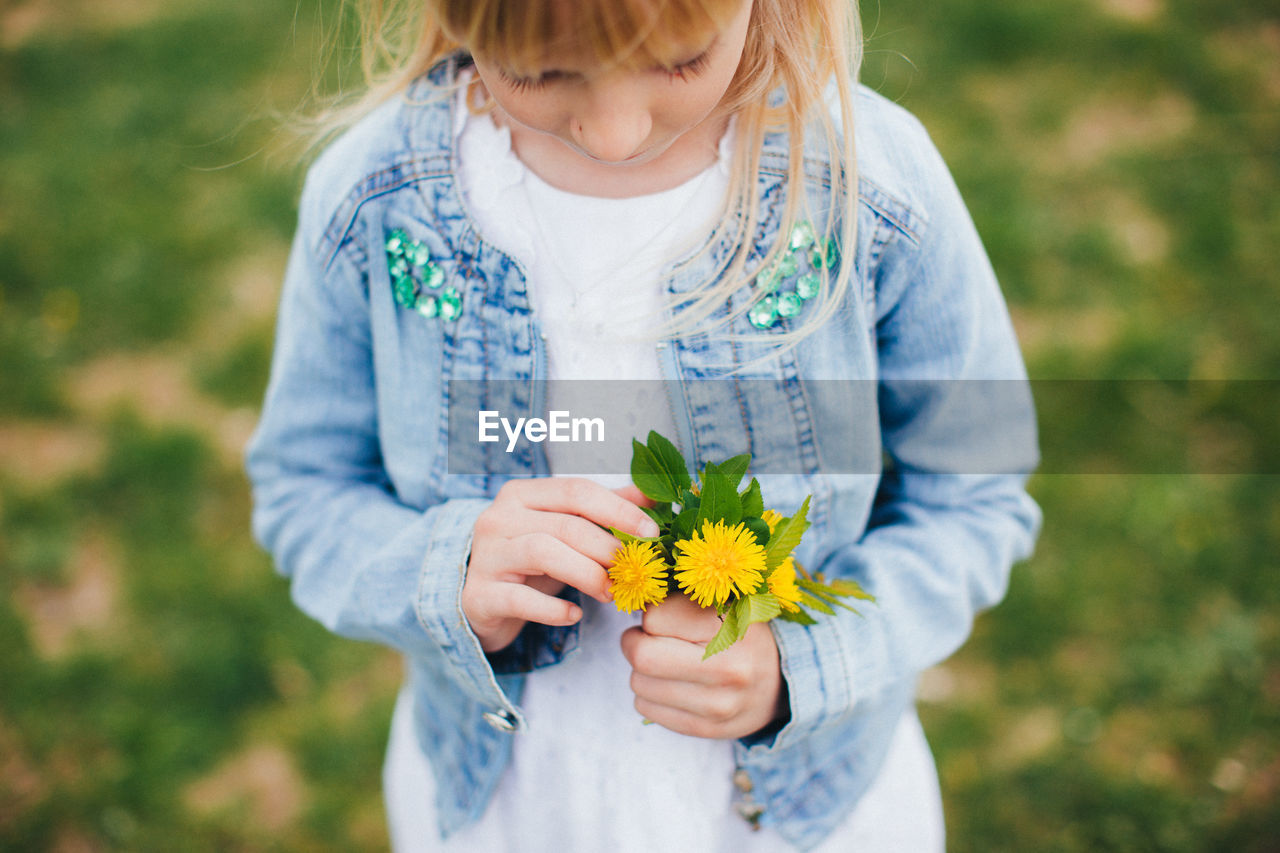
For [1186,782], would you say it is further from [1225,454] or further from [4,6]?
[4,6]

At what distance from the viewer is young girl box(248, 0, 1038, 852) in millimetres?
1015

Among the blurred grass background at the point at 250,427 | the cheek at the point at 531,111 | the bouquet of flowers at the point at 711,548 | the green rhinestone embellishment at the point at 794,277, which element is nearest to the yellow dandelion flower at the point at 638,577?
the bouquet of flowers at the point at 711,548

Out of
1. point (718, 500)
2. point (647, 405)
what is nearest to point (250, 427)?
point (647, 405)

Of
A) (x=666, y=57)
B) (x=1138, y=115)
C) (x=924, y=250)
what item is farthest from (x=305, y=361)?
(x=1138, y=115)

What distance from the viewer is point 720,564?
0.86 m

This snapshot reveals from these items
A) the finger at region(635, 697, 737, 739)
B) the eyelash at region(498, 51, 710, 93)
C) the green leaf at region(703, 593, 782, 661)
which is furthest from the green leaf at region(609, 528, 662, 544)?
the eyelash at region(498, 51, 710, 93)

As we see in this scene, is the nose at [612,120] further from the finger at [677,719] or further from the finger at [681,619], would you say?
the finger at [677,719]

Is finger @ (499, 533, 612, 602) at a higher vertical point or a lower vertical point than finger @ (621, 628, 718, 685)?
higher

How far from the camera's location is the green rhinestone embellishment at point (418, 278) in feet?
3.52

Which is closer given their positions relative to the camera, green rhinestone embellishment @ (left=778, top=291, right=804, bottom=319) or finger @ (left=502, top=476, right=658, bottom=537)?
finger @ (left=502, top=476, right=658, bottom=537)

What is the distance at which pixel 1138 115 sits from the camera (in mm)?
3176

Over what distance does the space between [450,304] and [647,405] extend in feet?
0.87

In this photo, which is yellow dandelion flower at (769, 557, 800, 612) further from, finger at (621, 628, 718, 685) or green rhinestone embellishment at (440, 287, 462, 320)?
green rhinestone embellishment at (440, 287, 462, 320)

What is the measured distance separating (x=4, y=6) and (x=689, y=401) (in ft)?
15.2
